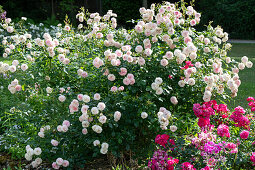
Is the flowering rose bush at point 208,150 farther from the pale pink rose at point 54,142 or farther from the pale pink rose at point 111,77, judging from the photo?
the pale pink rose at point 54,142

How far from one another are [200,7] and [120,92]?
12932 millimetres

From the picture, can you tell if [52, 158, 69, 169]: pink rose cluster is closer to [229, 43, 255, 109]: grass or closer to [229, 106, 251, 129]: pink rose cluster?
[229, 106, 251, 129]: pink rose cluster

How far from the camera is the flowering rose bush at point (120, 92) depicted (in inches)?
105

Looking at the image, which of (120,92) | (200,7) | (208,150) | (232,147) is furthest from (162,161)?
(200,7)

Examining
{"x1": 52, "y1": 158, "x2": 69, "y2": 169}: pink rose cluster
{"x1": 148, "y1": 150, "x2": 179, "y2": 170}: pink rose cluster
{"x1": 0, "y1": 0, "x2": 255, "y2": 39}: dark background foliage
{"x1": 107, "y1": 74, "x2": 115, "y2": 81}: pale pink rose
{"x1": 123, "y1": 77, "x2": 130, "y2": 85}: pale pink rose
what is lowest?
{"x1": 148, "y1": 150, "x2": 179, "y2": 170}: pink rose cluster

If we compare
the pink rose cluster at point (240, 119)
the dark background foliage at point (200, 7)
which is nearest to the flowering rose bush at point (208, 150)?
the pink rose cluster at point (240, 119)

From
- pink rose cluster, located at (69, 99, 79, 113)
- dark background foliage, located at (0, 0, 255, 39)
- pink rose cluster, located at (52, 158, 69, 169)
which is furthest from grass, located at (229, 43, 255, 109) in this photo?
dark background foliage, located at (0, 0, 255, 39)

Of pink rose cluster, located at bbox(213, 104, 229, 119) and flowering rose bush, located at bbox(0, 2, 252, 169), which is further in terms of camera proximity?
pink rose cluster, located at bbox(213, 104, 229, 119)

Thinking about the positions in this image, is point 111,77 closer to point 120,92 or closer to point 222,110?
point 120,92

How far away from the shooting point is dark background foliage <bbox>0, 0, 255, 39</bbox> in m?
13.2

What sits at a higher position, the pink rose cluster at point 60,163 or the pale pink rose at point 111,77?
the pale pink rose at point 111,77

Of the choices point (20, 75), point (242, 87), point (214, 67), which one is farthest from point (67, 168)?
point (242, 87)

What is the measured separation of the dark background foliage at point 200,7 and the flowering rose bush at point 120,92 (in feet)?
33.5

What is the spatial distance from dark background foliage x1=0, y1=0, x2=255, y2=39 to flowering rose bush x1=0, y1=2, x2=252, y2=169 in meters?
10.2
